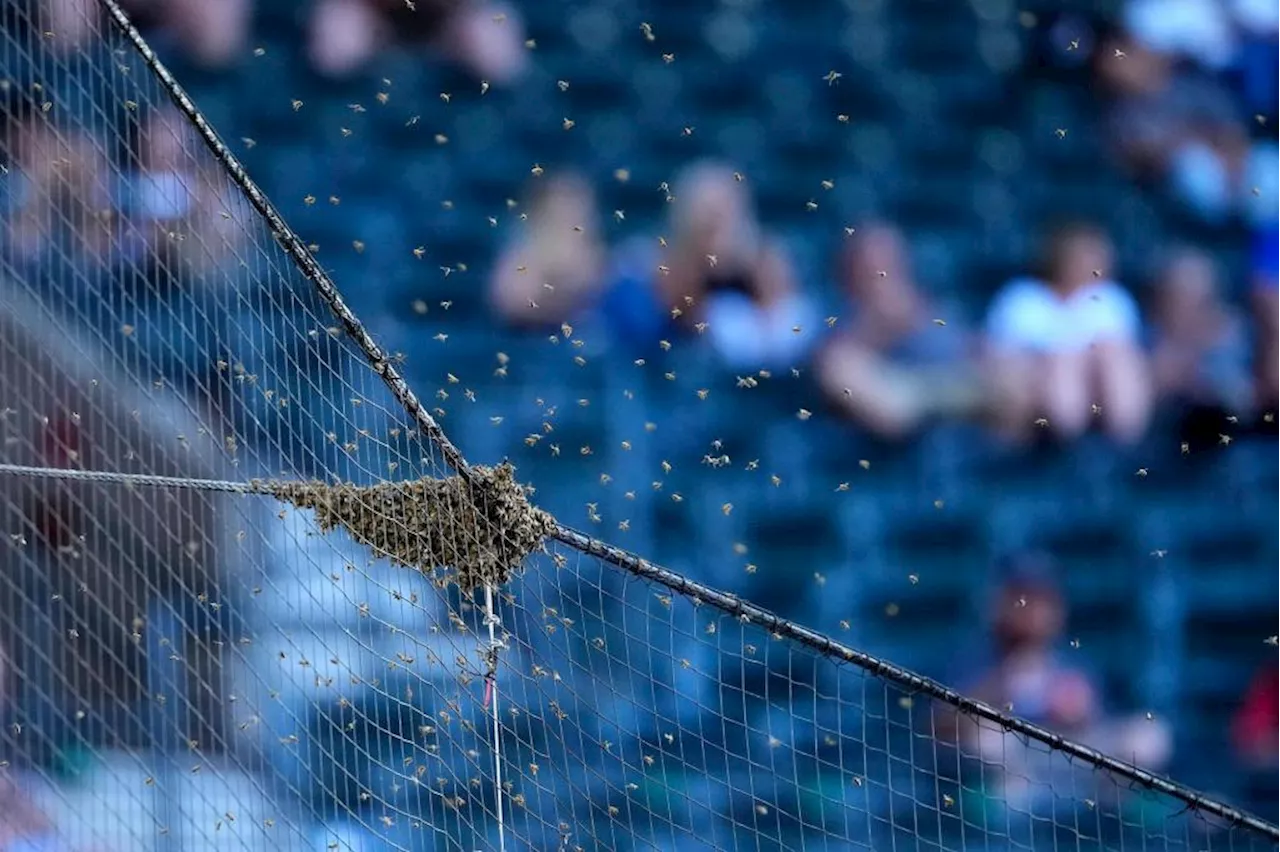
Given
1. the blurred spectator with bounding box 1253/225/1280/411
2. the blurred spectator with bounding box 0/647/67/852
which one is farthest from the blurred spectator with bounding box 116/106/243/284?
the blurred spectator with bounding box 1253/225/1280/411

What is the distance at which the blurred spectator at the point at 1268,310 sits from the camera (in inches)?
181

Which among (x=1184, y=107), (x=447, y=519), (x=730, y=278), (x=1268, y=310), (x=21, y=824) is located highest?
(x=1184, y=107)

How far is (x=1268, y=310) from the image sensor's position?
4652 mm

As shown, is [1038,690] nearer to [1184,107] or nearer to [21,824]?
[1184,107]

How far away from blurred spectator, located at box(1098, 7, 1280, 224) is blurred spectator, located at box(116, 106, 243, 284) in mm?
2521

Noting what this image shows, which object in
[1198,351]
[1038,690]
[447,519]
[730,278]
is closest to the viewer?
[447,519]

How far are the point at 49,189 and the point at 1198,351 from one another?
3057 millimetres

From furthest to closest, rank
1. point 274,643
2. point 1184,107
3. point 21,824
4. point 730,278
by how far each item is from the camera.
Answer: point 1184,107
point 730,278
point 274,643
point 21,824

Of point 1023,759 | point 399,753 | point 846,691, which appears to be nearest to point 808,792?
point 846,691

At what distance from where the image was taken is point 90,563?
387cm

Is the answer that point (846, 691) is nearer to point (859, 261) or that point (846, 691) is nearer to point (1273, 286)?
point (859, 261)

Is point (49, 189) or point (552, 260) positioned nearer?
point (49, 189)

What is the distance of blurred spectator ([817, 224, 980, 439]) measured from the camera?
4.49 meters

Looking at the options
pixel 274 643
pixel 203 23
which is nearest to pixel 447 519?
pixel 274 643
